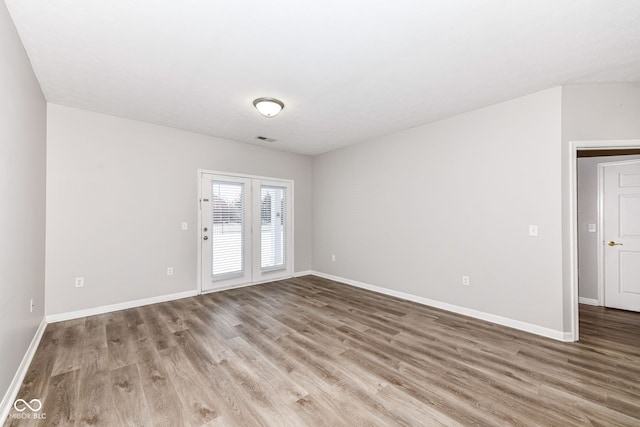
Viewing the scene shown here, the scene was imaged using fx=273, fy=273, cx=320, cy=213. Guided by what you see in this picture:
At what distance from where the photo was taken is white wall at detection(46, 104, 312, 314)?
347 cm

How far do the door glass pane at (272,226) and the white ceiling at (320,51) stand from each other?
2.21 meters

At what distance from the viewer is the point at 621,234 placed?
394 centimetres

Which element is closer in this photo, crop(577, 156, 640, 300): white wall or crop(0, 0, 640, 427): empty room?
crop(0, 0, 640, 427): empty room

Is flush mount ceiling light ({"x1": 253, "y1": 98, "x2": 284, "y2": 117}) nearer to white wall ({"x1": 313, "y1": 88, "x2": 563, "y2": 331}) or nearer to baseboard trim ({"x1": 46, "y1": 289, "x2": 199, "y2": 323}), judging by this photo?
white wall ({"x1": 313, "y1": 88, "x2": 563, "y2": 331})

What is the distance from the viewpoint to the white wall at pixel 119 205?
11.4 feet

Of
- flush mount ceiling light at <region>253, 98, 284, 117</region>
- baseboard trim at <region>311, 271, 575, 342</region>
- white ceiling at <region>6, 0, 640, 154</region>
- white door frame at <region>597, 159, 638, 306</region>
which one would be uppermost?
white ceiling at <region>6, 0, 640, 154</region>

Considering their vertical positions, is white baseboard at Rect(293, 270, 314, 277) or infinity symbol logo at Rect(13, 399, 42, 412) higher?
white baseboard at Rect(293, 270, 314, 277)

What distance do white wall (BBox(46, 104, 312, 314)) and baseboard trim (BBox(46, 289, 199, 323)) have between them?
6 cm

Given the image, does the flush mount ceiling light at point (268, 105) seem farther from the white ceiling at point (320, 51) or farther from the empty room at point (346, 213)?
the white ceiling at point (320, 51)

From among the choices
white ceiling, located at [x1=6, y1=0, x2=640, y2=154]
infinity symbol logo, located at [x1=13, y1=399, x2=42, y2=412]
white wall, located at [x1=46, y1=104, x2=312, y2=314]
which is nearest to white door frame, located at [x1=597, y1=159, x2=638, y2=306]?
white ceiling, located at [x1=6, y1=0, x2=640, y2=154]

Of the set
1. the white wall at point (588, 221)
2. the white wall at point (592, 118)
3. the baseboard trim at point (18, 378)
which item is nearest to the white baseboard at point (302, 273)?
the baseboard trim at point (18, 378)

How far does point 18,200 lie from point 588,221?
6931 millimetres

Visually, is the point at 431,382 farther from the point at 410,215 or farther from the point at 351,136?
the point at 351,136

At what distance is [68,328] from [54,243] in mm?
1061
